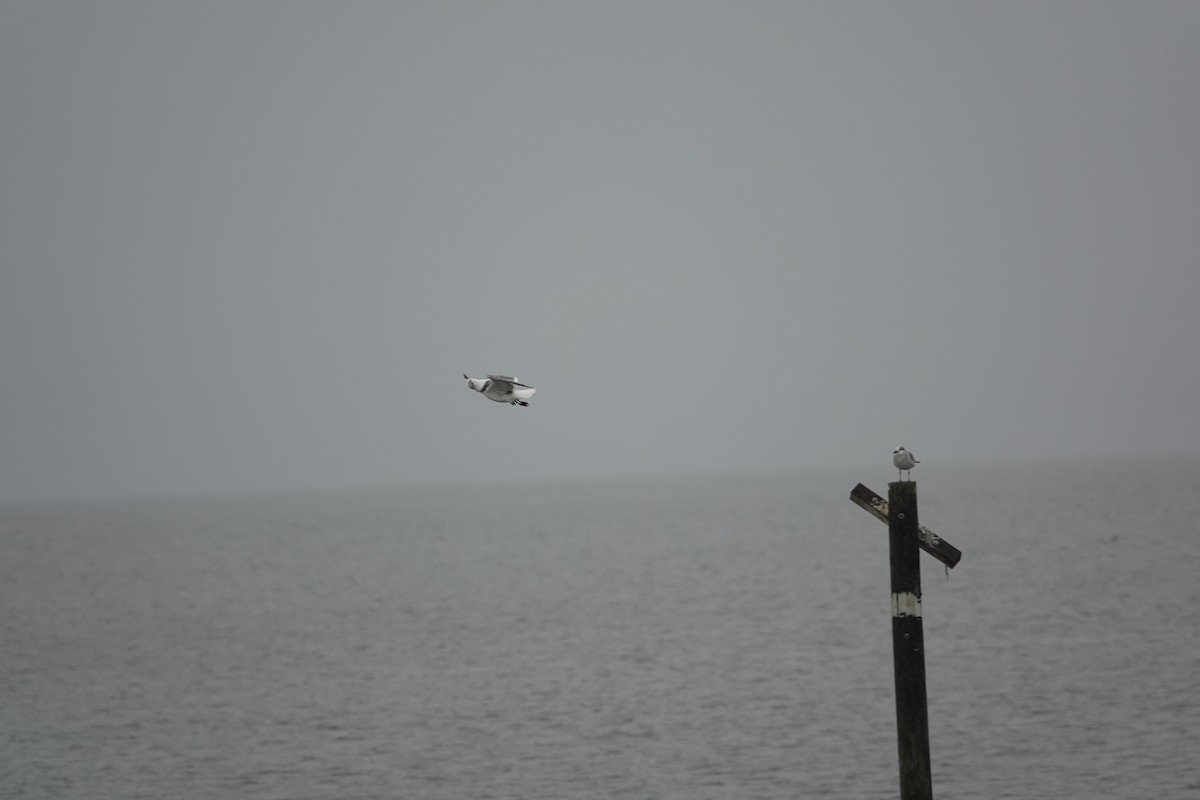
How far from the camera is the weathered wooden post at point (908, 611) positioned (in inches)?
575

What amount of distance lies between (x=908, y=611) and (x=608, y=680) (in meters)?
23.5

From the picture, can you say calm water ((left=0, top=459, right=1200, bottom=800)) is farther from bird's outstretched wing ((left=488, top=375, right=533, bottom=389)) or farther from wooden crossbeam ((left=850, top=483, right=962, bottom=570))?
bird's outstretched wing ((left=488, top=375, right=533, bottom=389))

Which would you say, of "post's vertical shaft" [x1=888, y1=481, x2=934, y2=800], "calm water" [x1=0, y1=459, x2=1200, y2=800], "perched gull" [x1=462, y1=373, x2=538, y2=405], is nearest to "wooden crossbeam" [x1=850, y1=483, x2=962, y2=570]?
"post's vertical shaft" [x1=888, y1=481, x2=934, y2=800]

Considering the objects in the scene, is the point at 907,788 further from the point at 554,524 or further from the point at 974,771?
the point at 554,524

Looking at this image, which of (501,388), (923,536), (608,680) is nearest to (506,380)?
(501,388)

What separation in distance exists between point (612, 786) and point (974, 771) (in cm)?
685

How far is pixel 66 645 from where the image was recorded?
5050 centimetres

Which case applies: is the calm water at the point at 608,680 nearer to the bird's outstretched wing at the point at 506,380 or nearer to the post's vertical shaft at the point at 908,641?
the post's vertical shaft at the point at 908,641

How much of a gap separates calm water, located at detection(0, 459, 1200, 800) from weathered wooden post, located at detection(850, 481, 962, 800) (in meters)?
8.97

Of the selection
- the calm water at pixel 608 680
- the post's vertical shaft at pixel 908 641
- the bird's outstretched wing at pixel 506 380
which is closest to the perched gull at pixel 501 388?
the bird's outstretched wing at pixel 506 380

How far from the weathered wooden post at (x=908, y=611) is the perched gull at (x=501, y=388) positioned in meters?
5.61

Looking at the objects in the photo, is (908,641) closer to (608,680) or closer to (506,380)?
(506,380)

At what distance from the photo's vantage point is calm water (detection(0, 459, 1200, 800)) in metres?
26.9

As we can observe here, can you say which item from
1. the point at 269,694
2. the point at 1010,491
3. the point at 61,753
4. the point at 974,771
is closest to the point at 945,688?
the point at 974,771
